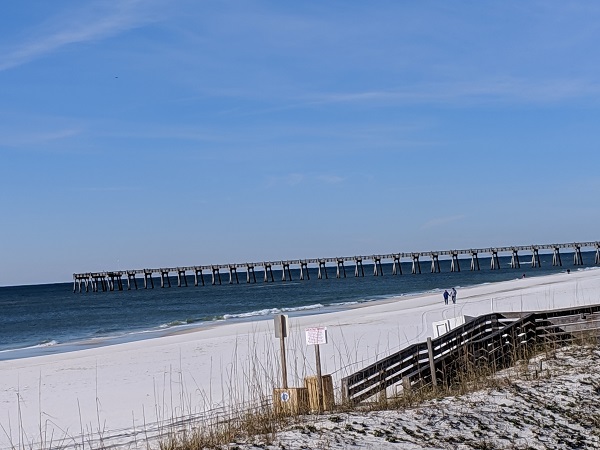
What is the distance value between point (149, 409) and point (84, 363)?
32.6 feet

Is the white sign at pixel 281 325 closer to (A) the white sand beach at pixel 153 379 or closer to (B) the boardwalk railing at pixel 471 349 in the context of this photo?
(A) the white sand beach at pixel 153 379

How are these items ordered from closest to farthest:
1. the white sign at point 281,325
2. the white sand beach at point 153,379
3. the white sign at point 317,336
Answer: the white sign at point 317,336
the white sign at point 281,325
the white sand beach at point 153,379

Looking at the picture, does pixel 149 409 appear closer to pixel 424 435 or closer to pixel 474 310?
pixel 424 435

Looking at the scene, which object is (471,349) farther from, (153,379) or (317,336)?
(153,379)

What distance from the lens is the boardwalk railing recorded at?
9734mm

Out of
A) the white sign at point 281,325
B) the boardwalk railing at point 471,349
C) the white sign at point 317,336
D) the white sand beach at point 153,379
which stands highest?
the white sign at point 281,325

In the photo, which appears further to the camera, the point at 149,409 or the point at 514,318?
the point at 514,318

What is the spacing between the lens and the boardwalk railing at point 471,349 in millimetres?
9734

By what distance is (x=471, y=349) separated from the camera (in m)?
12.0

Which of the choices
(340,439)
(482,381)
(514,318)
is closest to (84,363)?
(514,318)

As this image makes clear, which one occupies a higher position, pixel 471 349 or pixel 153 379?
pixel 471 349

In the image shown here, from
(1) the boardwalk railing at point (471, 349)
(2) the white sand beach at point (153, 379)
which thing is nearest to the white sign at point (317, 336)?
(2) the white sand beach at point (153, 379)

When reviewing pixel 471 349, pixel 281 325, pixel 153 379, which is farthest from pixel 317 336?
pixel 153 379

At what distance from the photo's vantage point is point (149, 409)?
505 inches
